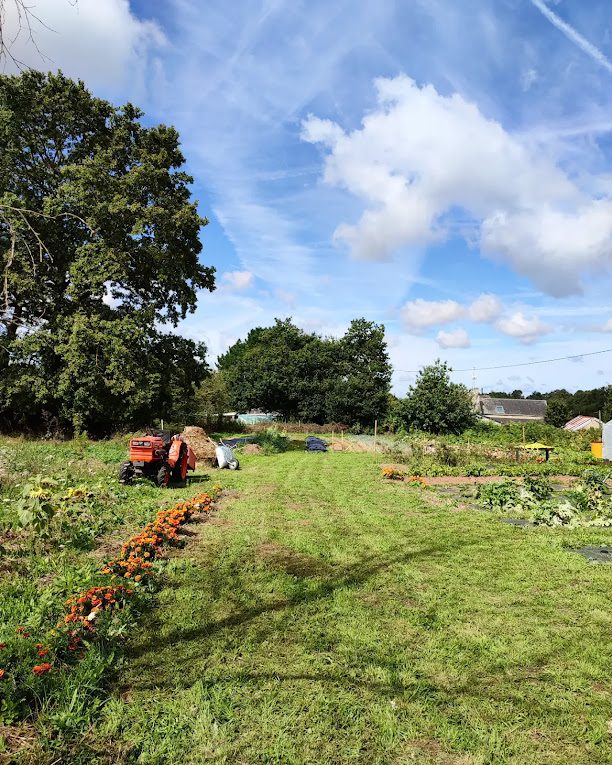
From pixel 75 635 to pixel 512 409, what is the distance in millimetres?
78815

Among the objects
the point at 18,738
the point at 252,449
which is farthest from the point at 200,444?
the point at 18,738

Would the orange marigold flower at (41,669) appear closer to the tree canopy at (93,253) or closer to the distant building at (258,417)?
the tree canopy at (93,253)

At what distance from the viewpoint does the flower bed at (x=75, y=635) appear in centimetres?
317

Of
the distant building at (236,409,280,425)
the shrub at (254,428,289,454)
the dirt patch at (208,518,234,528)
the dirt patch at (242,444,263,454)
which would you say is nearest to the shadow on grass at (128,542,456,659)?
the dirt patch at (208,518,234,528)

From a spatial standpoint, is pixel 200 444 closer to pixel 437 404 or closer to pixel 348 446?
pixel 348 446

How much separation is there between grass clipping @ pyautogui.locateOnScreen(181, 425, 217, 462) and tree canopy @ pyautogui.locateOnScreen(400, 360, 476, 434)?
662 inches

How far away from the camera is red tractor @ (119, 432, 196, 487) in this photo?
38.3ft

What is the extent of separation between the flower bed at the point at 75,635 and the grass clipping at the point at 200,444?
38.7 ft

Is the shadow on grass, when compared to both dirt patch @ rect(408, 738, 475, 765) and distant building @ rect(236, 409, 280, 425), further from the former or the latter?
distant building @ rect(236, 409, 280, 425)

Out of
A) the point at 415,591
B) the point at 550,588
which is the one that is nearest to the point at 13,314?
the point at 415,591

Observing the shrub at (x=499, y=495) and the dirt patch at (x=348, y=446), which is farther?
the dirt patch at (x=348, y=446)

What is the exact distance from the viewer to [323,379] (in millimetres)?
45969

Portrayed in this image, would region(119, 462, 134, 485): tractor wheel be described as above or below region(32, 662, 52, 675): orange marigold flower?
above

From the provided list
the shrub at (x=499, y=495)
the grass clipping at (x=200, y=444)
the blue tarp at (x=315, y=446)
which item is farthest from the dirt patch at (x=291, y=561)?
the blue tarp at (x=315, y=446)
